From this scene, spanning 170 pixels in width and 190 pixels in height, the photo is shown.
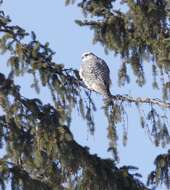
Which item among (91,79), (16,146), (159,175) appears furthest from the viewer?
(91,79)

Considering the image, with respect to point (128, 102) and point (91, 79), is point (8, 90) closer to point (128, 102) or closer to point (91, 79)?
point (128, 102)

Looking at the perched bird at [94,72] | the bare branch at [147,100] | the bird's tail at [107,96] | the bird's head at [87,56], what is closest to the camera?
the bare branch at [147,100]

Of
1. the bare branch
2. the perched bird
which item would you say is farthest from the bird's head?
the bare branch

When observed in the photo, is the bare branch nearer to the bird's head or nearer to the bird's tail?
the bird's tail

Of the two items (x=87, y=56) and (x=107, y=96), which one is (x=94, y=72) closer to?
(x=87, y=56)

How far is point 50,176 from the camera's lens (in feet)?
33.3

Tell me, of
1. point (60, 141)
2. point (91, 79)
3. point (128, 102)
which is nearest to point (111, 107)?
point (128, 102)

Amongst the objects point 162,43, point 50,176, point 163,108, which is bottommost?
point 50,176

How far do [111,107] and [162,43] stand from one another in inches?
36.9

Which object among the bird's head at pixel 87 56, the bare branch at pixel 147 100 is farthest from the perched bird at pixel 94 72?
the bare branch at pixel 147 100

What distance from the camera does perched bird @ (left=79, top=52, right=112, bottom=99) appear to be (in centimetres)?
1290

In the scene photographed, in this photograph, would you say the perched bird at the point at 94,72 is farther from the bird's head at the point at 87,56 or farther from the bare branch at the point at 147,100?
the bare branch at the point at 147,100

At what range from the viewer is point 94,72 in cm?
1395

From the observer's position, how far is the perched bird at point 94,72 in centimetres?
1290
